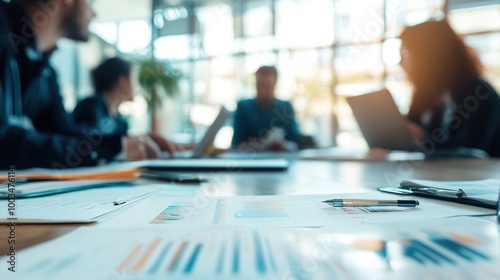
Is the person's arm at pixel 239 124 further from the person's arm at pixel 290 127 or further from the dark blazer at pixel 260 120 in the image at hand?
the person's arm at pixel 290 127

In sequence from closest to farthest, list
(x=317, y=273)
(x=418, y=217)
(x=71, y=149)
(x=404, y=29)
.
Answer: (x=317, y=273) < (x=418, y=217) < (x=71, y=149) < (x=404, y=29)

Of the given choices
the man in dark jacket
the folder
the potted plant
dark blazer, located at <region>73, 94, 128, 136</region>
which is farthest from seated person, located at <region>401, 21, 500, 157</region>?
the potted plant

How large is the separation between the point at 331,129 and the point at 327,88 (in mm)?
585

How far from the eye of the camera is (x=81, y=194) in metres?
0.41

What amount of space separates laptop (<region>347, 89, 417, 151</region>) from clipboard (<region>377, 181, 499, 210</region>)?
0.74m

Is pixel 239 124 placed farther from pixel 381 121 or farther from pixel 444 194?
pixel 444 194

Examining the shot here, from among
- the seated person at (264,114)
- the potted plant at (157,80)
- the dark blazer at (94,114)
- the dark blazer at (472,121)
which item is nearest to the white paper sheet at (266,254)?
the dark blazer at (472,121)

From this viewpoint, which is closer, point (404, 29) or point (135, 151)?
point (135, 151)

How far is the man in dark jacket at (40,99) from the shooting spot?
730mm

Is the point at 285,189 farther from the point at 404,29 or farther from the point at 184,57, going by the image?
the point at 184,57

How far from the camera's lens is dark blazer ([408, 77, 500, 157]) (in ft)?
3.92

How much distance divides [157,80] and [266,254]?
15.3 ft

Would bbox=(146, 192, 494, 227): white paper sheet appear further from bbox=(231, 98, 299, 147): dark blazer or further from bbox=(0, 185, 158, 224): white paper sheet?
bbox=(231, 98, 299, 147): dark blazer

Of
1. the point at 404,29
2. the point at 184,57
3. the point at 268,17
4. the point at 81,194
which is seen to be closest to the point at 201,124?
the point at 184,57
